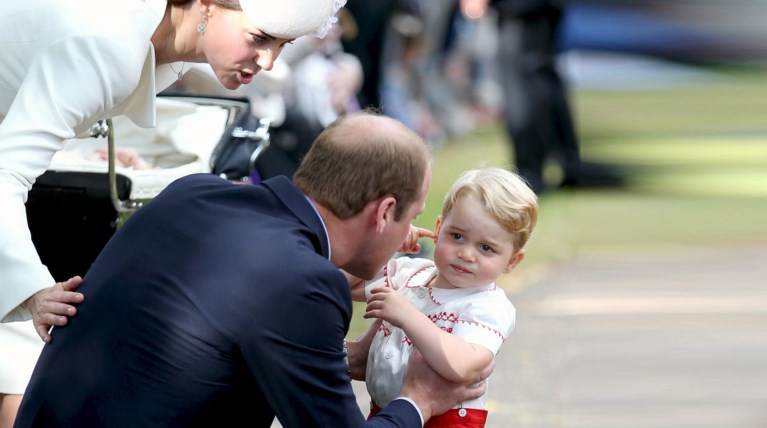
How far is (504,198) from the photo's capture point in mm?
2840

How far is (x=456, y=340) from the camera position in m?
2.70

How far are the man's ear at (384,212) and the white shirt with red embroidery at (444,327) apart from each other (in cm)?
40

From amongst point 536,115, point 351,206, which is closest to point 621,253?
point 536,115

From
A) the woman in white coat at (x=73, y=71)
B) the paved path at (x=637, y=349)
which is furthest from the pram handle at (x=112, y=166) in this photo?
the paved path at (x=637, y=349)

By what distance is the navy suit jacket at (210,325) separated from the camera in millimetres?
2309

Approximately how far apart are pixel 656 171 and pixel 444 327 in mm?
10098

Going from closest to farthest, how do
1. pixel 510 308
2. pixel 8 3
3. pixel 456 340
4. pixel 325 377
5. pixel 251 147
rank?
1. pixel 325 377
2. pixel 456 340
3. pixel 510 308
4. pixel 8 3
5. pixel 251 147

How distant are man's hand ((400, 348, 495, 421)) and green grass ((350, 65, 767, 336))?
271 centimetres

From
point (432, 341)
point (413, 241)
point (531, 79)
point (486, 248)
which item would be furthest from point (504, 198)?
point (531, 79)

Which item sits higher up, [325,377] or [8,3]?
[8,3]

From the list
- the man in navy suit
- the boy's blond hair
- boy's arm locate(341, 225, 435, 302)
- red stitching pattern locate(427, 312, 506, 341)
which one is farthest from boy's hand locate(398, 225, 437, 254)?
the man in navy suit

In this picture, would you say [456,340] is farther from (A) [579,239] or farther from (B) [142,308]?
(A) [579,239]

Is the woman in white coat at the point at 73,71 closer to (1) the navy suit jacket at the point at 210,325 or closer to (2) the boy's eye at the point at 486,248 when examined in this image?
(1) the navy suit jacket at the point at 210,325

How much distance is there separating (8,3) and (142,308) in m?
1.10
